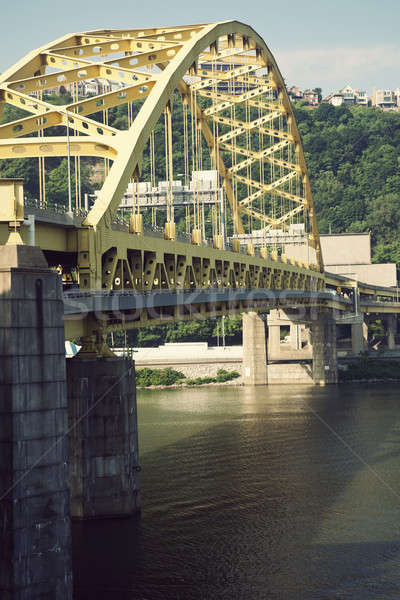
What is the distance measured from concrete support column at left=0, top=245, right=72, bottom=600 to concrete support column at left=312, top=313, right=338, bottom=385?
7576 centimetres

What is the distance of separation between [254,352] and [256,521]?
209 feet

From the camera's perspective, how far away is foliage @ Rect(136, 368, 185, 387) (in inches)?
3814

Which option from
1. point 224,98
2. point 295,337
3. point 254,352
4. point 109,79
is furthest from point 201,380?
point 109,79

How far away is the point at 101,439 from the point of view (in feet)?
106

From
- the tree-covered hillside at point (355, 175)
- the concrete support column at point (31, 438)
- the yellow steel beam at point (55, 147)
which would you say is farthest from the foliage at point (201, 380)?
the concrete support column at point (31, 438)

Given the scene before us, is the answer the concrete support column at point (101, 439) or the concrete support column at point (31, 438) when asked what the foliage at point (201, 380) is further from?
the concrete support column at point (31, 438)

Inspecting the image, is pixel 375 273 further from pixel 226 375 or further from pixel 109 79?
pixel 109 79

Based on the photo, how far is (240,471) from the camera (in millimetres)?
42688

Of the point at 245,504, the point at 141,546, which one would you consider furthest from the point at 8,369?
the point at 245,504

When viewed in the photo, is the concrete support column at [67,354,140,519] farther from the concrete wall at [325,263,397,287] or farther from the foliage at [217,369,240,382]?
the concrete wall at [325,263,397,287]

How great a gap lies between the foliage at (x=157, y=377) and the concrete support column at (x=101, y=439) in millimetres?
63852

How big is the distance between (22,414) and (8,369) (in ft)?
3.57

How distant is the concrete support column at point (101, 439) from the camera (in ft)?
105

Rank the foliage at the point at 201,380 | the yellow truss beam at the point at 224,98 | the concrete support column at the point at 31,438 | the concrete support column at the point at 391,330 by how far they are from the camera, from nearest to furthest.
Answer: the concrete support column at the point at 31,438 < the yellow truss beam at the point at 224,98 < the foliage at the point at 201,380 < the concrete support column at the point at 391,330
